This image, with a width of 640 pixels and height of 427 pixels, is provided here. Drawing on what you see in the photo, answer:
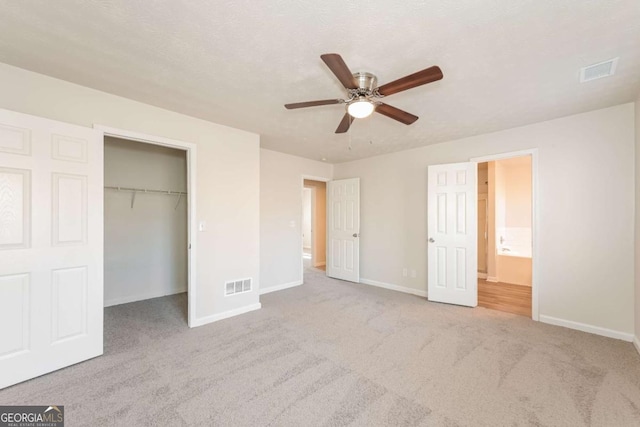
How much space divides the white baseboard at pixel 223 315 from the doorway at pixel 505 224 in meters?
4.09

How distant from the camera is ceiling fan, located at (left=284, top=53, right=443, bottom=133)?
1.67 meters

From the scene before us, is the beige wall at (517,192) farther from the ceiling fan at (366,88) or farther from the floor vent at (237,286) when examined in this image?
the floor vent at (237,286)

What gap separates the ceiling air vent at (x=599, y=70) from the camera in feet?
6.91

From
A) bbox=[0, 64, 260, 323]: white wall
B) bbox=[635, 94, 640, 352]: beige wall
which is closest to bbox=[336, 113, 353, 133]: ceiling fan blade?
bbox=[0, 64, 260, 323]: white wall

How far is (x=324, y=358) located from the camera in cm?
251

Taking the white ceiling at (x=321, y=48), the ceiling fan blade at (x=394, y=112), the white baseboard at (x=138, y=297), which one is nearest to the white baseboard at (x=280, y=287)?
the white baseboard at (x=138, y=297)

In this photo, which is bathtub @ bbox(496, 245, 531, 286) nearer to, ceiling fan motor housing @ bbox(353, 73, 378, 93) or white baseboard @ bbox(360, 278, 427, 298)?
white baseboard @ bbox(360, 278, 427, 298)

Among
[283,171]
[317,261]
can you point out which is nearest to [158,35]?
[283,171]

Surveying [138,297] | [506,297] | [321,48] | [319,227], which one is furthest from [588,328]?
[138,297]

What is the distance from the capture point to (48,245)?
7.42 ft

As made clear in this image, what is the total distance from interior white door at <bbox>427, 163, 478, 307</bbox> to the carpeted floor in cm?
66

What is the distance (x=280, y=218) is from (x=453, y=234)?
9.58 ft

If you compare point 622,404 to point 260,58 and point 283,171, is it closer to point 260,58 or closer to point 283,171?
point 260,58

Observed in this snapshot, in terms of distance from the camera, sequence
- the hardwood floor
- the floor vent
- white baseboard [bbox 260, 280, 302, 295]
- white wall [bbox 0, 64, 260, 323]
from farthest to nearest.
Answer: white baseboard [bbox 260, 280, 302, 295] → the hardwood floor → the floor vent → white wall [bbox 0, 64, 260, 323]
